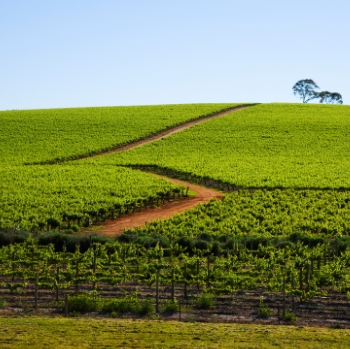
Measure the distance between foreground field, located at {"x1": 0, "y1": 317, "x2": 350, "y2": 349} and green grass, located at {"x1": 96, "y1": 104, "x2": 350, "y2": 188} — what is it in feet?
134

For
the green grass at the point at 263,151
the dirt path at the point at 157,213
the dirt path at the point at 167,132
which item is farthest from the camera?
the dirt path at the point at 167,132

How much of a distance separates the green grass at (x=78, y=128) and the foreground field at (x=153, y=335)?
56664 mm

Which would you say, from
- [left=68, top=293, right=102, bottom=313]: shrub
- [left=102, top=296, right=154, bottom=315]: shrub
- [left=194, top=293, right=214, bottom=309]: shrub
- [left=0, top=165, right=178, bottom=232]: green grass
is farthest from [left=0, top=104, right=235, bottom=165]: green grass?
[left=194, top=293, right=214, bottom=309]: shrub

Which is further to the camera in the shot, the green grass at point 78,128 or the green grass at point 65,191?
the green grass at point 78,128

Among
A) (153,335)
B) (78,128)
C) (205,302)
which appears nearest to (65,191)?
(205,302)

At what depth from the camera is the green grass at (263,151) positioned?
228ft

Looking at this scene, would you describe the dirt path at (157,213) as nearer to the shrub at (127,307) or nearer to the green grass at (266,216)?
the green grass at (266,216)

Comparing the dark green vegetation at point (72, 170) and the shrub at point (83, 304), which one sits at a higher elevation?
the dark green vegetation at point (72, 170)

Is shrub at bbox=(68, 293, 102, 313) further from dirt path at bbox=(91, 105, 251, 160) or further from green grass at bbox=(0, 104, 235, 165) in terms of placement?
dirt path at bbox=(91, 105, 251, 160)

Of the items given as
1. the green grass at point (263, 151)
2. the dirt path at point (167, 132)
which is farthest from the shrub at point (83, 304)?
the dirt path at point (167, 132)

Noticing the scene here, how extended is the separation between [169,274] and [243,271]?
3577mm

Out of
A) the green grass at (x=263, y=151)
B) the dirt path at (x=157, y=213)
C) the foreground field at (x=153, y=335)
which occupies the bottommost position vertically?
the foreground field at (x=153, y=335)

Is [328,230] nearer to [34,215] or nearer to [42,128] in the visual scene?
[34,215]

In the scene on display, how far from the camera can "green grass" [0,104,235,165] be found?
85.9 metres
